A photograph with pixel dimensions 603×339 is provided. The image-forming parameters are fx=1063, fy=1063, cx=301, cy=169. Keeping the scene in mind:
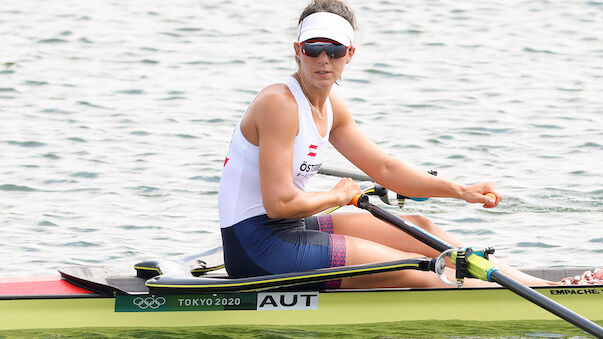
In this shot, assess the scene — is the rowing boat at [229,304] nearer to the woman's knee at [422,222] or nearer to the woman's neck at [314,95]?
the woman's knee at [422,222]

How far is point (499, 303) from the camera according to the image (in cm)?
646

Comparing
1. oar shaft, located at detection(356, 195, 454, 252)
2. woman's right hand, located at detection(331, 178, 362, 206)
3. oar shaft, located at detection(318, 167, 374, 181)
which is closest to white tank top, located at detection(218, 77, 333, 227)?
woman's right hand, located at detection(331, 178, 362, 206)

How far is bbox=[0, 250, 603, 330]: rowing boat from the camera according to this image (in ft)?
20.3

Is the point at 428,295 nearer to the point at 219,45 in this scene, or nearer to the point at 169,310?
the point at 169,310

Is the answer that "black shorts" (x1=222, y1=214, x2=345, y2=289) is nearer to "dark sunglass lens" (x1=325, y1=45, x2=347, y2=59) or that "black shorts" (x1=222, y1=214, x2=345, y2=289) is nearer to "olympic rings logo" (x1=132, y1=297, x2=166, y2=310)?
"olympic rings logo" (x1=132, y1=297, x2=166, y2=310)

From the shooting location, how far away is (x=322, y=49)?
590cm

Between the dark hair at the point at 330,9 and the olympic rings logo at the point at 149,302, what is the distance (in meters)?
1.82

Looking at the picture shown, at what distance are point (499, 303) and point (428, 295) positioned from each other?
454 millimetres

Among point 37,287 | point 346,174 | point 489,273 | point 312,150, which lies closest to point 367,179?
point 346,174

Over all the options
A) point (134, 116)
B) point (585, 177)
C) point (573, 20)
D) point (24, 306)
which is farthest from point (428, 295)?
point (573, 20)

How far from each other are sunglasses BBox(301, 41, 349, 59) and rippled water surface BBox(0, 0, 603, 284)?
2.43ft

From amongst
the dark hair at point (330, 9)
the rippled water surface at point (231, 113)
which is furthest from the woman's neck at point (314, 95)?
the rippled water surface at point (231, 113)

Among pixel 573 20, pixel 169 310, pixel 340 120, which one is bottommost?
pixel 169 310

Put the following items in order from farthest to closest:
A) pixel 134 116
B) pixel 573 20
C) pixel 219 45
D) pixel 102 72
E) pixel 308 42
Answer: pixel 573 20 < pixel 219 45 < pixel 102 72 < pixel 134 116 < pixel 308 42
